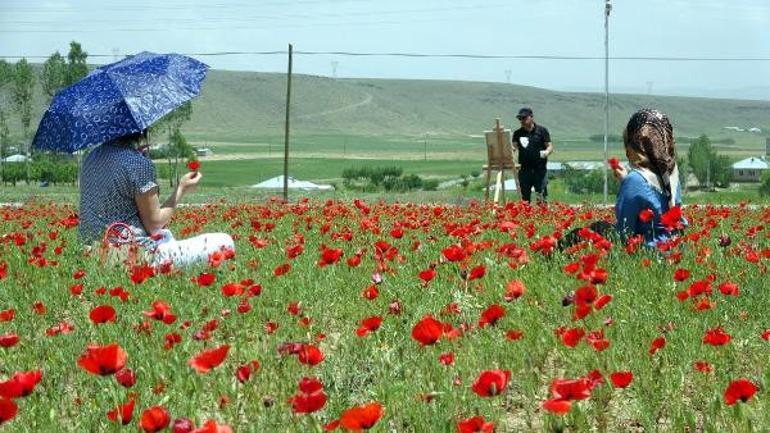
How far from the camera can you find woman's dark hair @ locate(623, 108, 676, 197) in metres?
6.80

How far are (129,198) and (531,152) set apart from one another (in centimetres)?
824

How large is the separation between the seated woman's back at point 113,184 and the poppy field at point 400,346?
0.40 meters

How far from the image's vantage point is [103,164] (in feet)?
23.9

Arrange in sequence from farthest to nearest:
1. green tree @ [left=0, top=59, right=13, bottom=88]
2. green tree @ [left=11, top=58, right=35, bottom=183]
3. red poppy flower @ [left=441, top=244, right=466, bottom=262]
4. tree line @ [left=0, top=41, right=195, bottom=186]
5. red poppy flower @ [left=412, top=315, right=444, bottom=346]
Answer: green tree @ [left=0, top=59, right=13, bottom=88] → green tree @ [left=11, top=58, right=35, bottom=183] → tree line @ [left=0, top=41, right=195, bottom=186] → red poppy flower @ [left=441, top=244, right=466, bottom=262] → red poppy flower @ [left=412, top=315, right=444, bottom=346]

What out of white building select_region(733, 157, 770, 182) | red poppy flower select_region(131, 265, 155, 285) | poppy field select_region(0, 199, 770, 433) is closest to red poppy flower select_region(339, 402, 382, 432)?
poppy field select_region(0, 199, 770, 433)

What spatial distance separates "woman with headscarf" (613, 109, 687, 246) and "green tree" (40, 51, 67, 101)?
3083 inches

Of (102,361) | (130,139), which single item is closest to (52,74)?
(130,139)

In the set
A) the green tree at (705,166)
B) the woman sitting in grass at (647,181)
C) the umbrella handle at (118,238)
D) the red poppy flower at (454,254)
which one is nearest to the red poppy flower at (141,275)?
the red poppy flower at (454,254)

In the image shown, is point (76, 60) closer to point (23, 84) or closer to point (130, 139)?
point (23, 84)

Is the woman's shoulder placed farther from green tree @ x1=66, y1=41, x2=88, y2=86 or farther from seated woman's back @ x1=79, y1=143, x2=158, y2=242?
green tree @ x1=66, y1=41, x2=88, y2=86

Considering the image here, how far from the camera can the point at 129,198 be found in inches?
289

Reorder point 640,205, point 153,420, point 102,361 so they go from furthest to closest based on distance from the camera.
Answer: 1. point 640,205
2. point 102,361
3. point 153,420

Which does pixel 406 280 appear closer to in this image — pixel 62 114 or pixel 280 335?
pixel 280 335

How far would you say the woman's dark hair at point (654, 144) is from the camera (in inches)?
268
